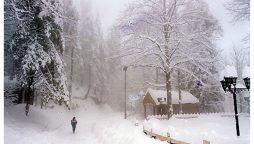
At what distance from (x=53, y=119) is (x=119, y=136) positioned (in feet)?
5.15

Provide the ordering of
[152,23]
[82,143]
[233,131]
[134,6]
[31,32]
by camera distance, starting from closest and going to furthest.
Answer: [233,131]
[82,143]
[31,32]
[134,6]
[152,23]

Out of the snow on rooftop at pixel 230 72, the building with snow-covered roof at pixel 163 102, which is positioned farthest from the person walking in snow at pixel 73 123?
the snow on rooftop at pixel 230 72

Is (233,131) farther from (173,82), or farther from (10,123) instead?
(10,123)

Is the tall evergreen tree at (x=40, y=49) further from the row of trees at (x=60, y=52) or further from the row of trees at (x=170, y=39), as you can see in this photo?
the row of trees at (x=170, y=39)

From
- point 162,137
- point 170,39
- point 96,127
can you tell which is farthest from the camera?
point 170,39

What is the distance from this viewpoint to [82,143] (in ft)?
19.0

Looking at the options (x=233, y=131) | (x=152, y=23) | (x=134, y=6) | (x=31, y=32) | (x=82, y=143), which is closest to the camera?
(x=233, y=131)

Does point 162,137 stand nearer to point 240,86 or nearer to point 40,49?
point 240,86

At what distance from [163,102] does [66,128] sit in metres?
2.95

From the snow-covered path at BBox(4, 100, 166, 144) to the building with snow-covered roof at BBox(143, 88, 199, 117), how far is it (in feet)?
2.90

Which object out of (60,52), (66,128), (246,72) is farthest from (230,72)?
(60,52)

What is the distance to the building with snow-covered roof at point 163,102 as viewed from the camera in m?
7.08

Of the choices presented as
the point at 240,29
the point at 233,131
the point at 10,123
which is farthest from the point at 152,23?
the point at 10,123

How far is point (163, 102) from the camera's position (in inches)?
297
